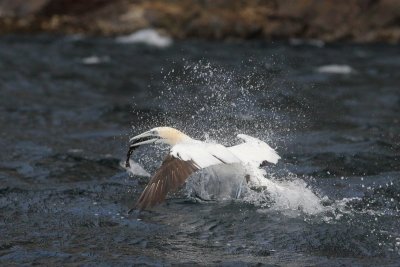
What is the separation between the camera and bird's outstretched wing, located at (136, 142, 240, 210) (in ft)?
22.9

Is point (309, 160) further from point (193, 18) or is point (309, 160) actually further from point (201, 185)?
point (193, 18)

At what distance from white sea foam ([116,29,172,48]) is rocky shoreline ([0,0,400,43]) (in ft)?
1.12

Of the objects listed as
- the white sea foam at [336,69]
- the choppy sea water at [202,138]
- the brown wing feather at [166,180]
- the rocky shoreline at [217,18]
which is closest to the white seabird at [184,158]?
the brown wing feather at [166,180]

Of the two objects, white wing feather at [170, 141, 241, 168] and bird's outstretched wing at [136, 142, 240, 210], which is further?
white wing feather at [170, 141, 241, 168]

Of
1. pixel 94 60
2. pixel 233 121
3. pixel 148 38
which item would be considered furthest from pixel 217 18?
pixel 233 121

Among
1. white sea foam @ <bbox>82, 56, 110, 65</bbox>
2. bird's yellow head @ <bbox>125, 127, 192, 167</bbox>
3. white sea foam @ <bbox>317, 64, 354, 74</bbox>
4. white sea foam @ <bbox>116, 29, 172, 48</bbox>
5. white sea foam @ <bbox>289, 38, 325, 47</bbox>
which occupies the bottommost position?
bird's yellow head @ <bbox>125, 127, 192, 167</bbox>

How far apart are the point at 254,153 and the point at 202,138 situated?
214cm

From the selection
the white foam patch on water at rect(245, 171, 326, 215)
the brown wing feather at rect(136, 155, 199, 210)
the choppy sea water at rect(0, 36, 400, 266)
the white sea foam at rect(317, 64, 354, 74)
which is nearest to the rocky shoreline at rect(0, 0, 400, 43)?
the choppy sea water at rect(0, 36, 400, 266)

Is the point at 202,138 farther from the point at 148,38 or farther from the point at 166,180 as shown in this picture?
the point at 148,38

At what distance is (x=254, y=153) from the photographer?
828cm

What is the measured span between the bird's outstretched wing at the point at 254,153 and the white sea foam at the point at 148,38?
46.2 feet

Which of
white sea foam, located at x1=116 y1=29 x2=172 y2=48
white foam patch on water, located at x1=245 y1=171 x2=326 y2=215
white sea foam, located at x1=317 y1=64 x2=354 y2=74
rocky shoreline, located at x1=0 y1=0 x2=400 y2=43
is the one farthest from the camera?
rocky shoreline, located at x1=0 y1=0 x2=400 y2=43

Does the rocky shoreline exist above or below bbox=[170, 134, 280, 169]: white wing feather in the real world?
above

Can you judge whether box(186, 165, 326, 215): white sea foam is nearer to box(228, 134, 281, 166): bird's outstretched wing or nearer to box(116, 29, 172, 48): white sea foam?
box(228, 134, 281, 166): bird's outstretched wing
